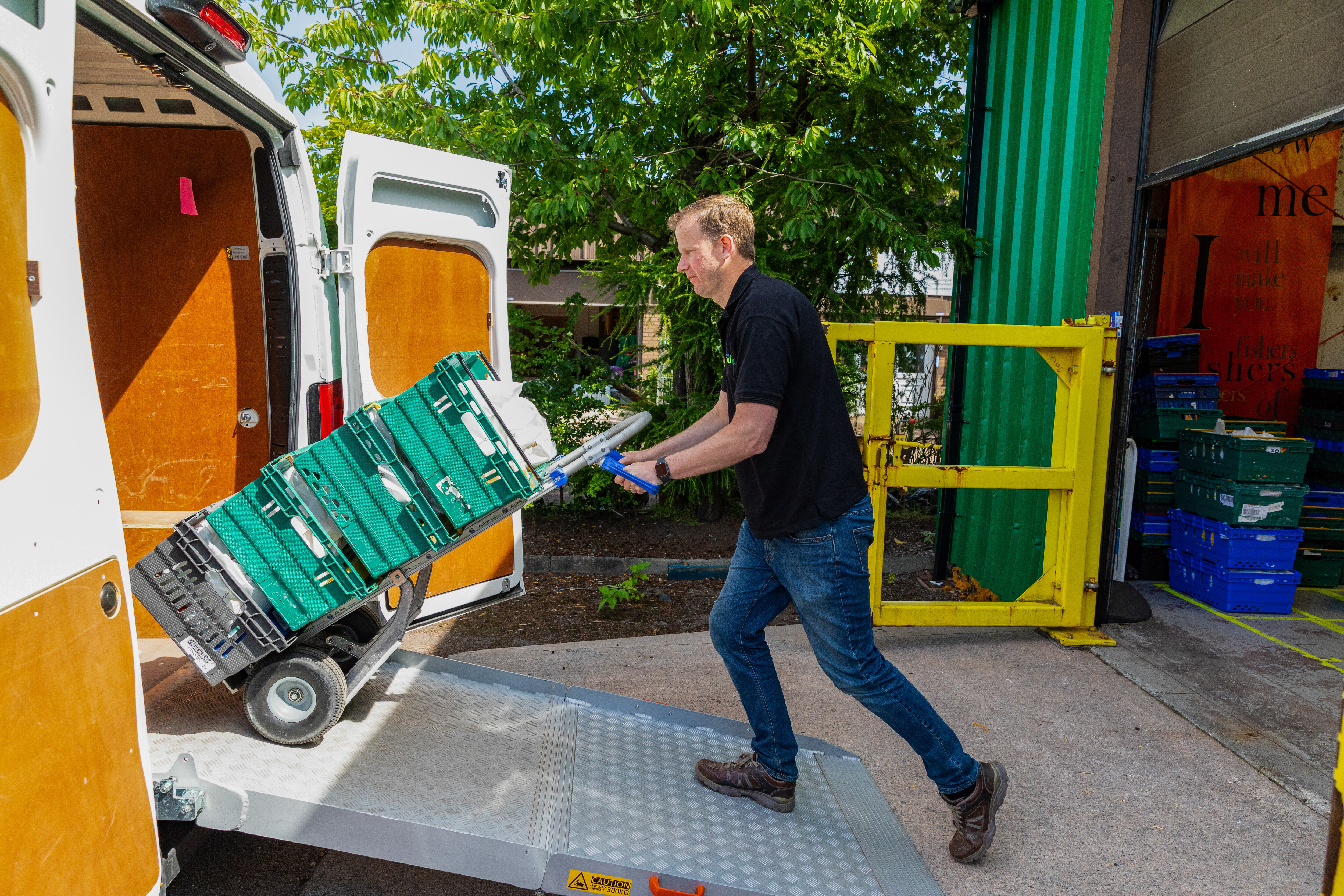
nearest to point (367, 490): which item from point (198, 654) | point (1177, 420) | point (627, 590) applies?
point (198, 654)

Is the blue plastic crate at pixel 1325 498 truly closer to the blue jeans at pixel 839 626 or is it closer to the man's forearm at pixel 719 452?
the blue jeans at pixel 839 626

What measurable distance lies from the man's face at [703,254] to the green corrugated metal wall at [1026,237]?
10.3 ft

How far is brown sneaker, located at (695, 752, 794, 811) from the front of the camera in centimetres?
295

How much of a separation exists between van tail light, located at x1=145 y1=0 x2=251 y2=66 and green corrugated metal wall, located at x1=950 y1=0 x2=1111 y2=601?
440 centimetres

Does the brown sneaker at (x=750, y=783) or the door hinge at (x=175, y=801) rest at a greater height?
the door hinge at (x=175, y=801)

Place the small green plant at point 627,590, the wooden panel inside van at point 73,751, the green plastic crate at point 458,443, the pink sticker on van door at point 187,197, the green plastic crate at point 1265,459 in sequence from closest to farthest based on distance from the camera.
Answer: the wooden panel inside van at point 73,751
the green plastic crate at point 458,443
the pink sticker on van door at point 187,197
the green plastic crate at point 1265,459
the small green plant at point 627,590

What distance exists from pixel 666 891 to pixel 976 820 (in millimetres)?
1119

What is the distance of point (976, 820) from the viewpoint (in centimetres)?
284

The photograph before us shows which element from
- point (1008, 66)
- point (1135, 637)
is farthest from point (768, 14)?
point (1135, 637)

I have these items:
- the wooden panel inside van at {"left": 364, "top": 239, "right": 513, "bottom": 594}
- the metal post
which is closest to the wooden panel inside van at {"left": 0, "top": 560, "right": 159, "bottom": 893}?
the wooden panel inside van at {"left": 364, "top": 239, "right": 513, "bottom": 594}

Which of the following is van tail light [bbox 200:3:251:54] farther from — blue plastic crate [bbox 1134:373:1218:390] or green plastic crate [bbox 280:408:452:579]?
blue plastic crate [bbox 1134:373:1218:390]

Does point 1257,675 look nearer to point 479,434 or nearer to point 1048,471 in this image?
point 1048,471

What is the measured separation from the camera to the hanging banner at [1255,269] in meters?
7.53

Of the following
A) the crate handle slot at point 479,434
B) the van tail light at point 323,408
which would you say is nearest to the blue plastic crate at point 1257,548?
the crate handle slot at point 479,434
